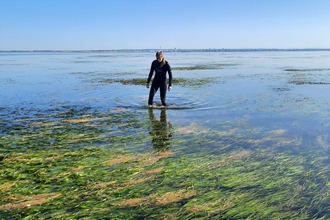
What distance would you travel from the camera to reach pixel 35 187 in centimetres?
543

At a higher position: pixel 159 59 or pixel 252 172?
pixel 159 59

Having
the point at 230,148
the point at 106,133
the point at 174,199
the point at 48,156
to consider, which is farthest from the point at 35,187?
the point at 230,148

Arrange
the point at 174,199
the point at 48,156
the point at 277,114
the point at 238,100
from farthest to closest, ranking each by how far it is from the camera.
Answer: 1. the point at 238,100
2. the point at 277,114
3. the point at 48,156
4. the point at 174,199

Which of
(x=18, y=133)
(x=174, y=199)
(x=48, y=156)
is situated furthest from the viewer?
(x=18, y=133)

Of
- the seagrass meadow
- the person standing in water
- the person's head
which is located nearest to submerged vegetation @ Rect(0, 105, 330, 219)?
the seagrass meadow

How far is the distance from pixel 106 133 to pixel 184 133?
2404mm

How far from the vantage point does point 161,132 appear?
30.6ft

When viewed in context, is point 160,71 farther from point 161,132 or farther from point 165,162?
point 165,162

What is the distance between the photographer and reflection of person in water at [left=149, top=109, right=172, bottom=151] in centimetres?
Answer: 800

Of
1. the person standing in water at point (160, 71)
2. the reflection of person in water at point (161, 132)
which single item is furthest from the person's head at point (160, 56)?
the reflection of person in water at point (161, 132)

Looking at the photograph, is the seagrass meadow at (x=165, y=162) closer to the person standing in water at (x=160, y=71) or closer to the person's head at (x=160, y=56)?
the person standing in water at (x=160, y=71)

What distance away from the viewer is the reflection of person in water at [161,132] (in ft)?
26.2

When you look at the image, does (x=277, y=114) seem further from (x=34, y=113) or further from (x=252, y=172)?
(x=34, y=113)

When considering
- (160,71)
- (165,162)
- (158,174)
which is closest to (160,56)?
(160,71)
